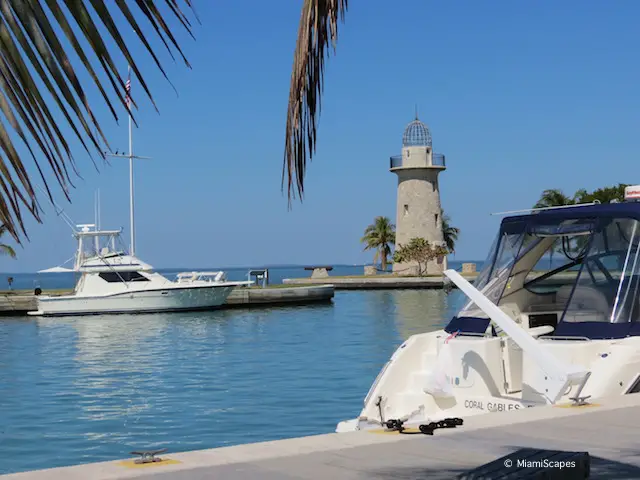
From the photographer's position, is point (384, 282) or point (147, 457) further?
point (384, 282)

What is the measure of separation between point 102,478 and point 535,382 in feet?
16.5

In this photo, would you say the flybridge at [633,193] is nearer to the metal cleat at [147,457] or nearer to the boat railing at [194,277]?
the metal cleat at [147,457]

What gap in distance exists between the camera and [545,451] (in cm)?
517

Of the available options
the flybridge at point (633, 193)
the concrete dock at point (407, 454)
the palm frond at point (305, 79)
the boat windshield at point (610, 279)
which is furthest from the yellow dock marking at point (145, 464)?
the flybridge at point (633, 193)

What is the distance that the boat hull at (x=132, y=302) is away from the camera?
5059 cm

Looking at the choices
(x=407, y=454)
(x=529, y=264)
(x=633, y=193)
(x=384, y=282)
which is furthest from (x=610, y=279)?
(x=384, y=282)

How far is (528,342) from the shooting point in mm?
8727

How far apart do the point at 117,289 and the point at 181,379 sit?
2804cm

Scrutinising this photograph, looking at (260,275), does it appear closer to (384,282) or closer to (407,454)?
(384,282)

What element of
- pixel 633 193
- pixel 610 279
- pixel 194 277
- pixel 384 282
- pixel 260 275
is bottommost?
pixel 384 282

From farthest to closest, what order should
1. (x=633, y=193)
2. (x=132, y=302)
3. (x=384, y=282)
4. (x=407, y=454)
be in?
(x=384, y=282) → (x=132, y=302) → (x=633, y=193) → (x=407, y=454)

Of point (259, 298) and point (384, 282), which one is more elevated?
point (384, 282)

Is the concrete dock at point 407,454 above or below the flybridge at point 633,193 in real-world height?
below

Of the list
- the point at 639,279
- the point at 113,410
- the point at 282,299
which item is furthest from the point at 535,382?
the point at 282,299
